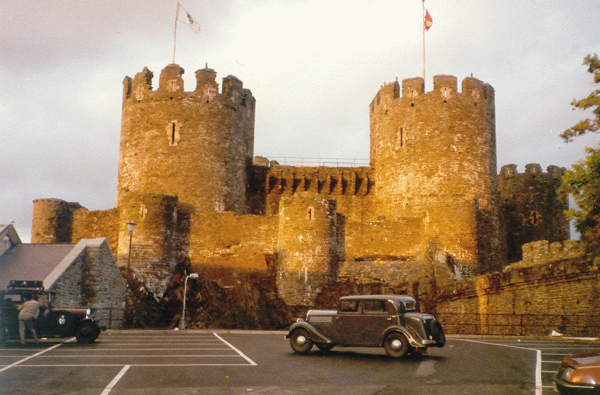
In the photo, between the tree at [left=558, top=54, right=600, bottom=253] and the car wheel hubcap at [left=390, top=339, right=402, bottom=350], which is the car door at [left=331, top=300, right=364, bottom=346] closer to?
the car wheel hubcap at [left=390, top=339, right=402, bottom=350]

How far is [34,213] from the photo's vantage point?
37719 millimetres

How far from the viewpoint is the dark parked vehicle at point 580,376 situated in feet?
27.5

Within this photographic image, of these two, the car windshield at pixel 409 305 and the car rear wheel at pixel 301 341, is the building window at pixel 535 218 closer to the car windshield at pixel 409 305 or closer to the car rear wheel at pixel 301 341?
the car windshield at pixel 409 305

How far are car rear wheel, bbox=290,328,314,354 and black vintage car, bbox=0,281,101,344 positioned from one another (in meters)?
5.54

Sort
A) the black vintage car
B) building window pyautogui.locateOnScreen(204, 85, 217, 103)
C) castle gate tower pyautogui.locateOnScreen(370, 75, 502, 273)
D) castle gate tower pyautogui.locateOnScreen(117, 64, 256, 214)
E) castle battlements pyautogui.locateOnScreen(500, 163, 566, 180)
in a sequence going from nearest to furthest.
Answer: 1. the black vintage car
2. castle gate tower pyautogui.locateOnScreen(117, 64, 256, 214)
3. castle gate tower pyautogui.locateOnScreen(370, 75, 502, 273)
4. building window pyautogui.locateOnScreen(204, 85, 217, 103)
5. castle battlements pyautogui.locateOnScreen(500, 163, 566, 180)

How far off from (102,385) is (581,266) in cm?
1605

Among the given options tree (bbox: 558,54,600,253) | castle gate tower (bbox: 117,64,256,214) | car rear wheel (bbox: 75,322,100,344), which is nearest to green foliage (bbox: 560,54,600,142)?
tree (bbox: 558,54,600,253)

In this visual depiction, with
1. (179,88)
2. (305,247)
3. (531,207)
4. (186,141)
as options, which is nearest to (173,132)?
(186,141)

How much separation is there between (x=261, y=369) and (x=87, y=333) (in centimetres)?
689

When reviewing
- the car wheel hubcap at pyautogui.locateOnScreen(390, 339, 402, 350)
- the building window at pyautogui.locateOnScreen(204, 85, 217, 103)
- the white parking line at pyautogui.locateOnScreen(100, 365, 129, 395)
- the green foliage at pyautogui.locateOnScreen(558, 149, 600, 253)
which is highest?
the building window at pyautogui.locateOnScreen(204, 85, 217, 103)

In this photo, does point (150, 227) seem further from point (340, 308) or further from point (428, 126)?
point (340, 308)

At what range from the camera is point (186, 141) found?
37.6 m

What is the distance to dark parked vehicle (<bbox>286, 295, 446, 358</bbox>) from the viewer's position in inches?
557

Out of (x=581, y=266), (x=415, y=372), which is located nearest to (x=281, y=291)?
(x=581, y=266)
